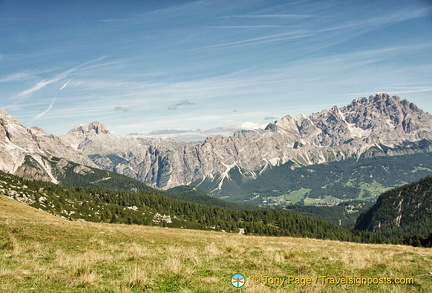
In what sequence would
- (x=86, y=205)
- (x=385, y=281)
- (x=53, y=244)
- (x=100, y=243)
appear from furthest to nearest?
(x=86, y=205)
(x=100, y=243)
(x=53, y=244)
(x=385, y=281)

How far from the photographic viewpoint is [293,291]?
541 inches

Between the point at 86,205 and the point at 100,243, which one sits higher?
the point at 100,243

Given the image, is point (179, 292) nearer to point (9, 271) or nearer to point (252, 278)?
point (252, 278)

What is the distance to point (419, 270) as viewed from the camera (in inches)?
779

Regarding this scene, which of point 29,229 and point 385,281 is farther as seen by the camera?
point 29,229

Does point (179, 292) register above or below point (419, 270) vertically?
above

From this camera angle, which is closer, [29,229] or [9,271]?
[9,271]

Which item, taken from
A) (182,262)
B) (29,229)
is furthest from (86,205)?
(182,262)

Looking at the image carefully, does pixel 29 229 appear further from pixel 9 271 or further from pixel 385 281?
pixel 385 281

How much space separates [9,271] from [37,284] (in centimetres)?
249

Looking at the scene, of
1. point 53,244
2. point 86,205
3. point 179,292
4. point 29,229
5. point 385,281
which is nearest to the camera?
point 179,292

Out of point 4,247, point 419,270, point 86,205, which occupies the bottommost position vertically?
point 86,205

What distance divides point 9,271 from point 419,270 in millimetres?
24250

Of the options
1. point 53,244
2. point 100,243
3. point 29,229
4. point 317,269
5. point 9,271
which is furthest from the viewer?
point 29,229
